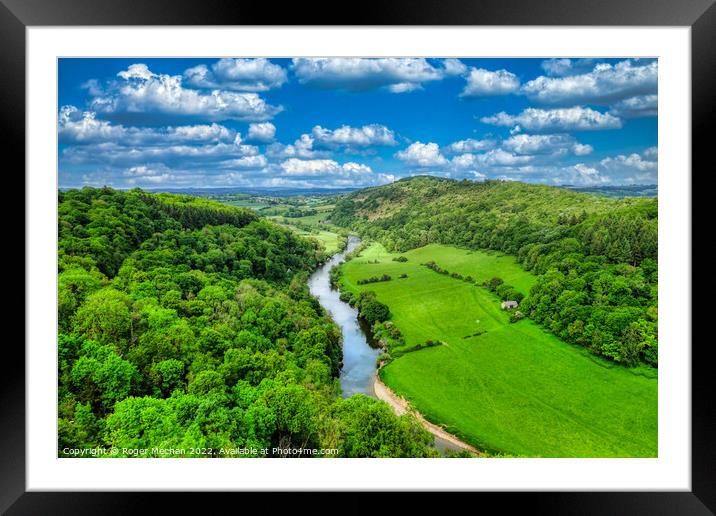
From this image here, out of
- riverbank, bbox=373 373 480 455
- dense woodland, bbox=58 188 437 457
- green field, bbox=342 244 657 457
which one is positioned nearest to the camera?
dense woodland, bbox=58 188 437 457

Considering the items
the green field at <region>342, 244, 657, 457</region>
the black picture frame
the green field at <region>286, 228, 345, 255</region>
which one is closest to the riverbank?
the green field at <region>342, 244, 657, 457</region>

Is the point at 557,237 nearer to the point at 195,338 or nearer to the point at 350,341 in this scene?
the point at 350,341

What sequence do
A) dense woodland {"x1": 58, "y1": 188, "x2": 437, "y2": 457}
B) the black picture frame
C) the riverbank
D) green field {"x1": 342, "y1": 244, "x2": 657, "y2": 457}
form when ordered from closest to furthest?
the black picture frame, dense woodland {"x1": 58, "y1": 188, "x2": 437, "y2": 457}, green field {"x1": 342, "y1": 244, "x2": 657, "y2": 457}, the riverbank

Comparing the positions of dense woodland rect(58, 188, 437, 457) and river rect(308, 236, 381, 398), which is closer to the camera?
dense woodland rect(58, 188, 437, 457)

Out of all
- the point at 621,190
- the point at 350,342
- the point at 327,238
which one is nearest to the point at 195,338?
the point at 350,342

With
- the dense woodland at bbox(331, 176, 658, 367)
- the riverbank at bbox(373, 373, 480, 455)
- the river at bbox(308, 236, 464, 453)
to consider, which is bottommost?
the riverbank at bbox(373, 373, 480, 455)

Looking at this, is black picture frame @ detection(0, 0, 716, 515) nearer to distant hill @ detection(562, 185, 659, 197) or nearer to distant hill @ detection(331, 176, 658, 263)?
distant hill @ detection(562, 185, 659, 197)
